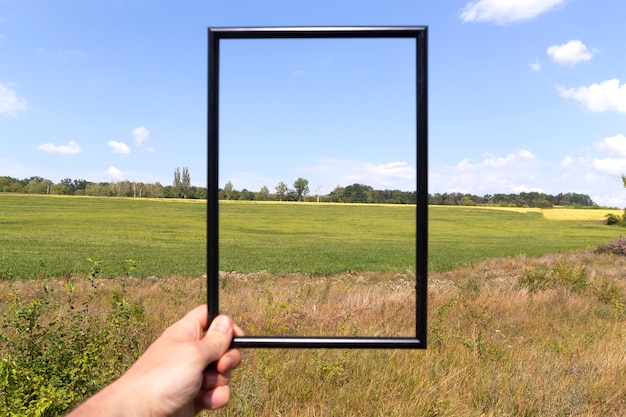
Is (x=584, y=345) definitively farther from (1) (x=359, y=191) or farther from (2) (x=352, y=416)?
(1) (x=359, y=191)

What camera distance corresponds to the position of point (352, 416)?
9.52 feet

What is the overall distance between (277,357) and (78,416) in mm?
2615

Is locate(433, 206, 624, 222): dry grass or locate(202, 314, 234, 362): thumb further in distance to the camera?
locate(433, 206, 624, 222): dry grass

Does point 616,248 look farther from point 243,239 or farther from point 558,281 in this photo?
point 243,239

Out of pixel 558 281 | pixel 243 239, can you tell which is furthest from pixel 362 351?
pixel 243 239

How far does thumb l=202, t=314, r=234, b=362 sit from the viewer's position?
133cm

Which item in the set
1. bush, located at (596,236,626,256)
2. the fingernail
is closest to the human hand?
the fingernail

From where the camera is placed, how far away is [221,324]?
134 centimetres

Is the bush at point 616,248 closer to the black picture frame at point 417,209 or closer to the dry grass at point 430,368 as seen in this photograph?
the dry grass at point 430,368

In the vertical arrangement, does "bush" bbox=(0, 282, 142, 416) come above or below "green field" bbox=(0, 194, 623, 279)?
above

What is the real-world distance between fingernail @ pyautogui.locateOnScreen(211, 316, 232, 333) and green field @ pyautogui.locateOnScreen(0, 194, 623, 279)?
0.38m

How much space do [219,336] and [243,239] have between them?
1183 centimetres

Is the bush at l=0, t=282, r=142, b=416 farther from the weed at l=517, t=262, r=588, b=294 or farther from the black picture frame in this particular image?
the weed at l=517, t=262, r=588, b=294

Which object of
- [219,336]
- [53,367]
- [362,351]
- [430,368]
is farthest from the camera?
[362,351]
